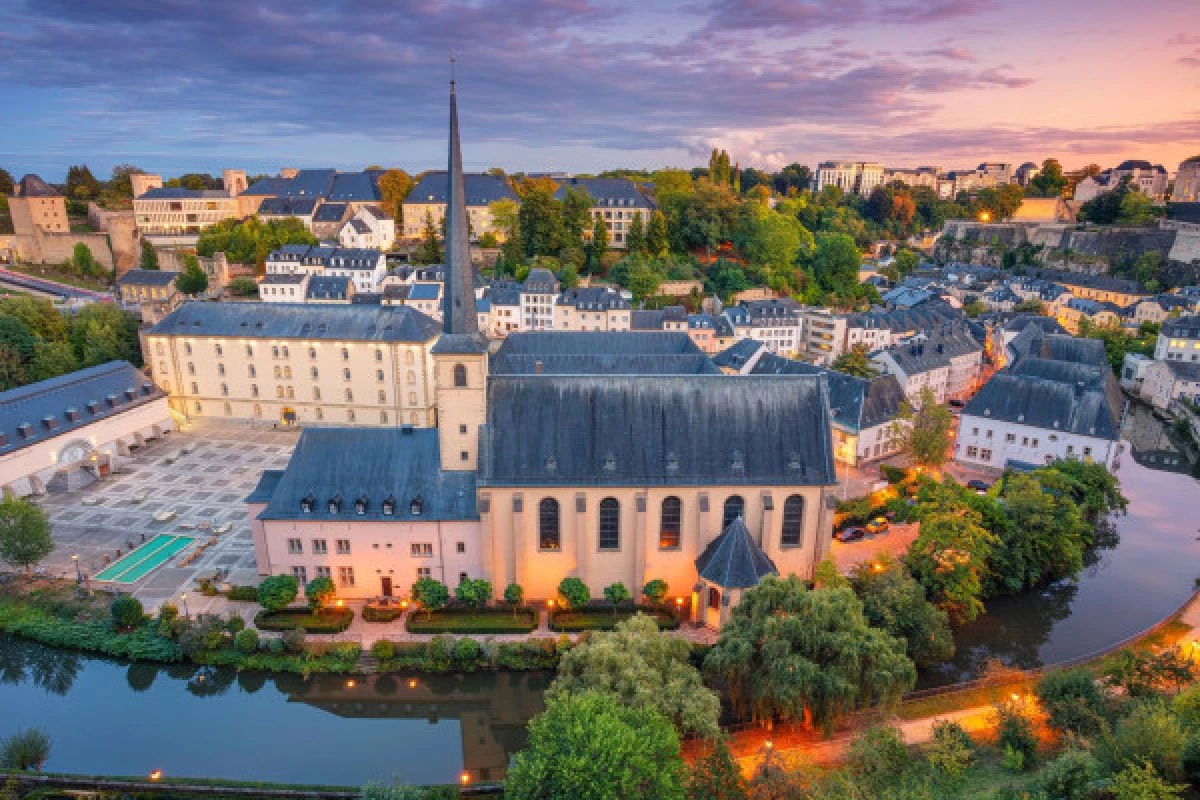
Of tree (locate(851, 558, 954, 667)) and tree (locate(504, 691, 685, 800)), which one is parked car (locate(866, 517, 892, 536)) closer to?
tree (locate(851, 558, 954, 667))

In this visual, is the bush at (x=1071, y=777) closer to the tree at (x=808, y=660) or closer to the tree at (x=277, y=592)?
the tree at (x=808, y=660)

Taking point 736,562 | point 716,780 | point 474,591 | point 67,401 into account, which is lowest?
point 474,591

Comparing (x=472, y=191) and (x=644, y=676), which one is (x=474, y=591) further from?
(x=472, y=191)

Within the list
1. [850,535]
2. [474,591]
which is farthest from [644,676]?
[850,535]

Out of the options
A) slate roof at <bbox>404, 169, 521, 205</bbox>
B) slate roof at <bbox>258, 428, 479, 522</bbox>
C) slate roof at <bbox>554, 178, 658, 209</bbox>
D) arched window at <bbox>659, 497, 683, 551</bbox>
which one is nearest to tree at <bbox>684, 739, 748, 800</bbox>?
arched window at <bbox>659, 497, 683, 551</bbox>

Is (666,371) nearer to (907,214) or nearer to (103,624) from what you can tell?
(103,624)

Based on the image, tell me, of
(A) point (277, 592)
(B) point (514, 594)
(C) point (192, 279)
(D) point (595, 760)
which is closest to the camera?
(D) point (595, 760)
